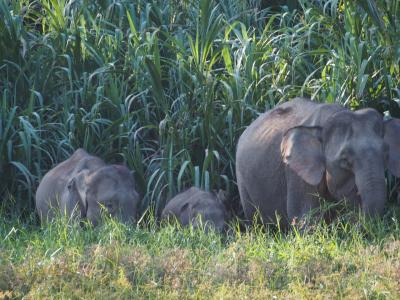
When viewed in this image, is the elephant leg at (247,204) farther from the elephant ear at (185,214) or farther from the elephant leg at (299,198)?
the elephant leg at (299,198)

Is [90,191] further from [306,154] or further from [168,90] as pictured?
[306,154]

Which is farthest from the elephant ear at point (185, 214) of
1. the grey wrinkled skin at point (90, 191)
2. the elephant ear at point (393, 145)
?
the elephant ear at point (393, 145)

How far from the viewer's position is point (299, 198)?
31.9 ft

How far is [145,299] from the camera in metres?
7.45

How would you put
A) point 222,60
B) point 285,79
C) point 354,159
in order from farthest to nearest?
point 222,60 → point 285,79 → point 354,159

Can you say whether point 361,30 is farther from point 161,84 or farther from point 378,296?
point 378,296

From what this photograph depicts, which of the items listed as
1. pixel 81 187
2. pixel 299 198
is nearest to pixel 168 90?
pixel 81 187

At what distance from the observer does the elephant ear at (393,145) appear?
935cm

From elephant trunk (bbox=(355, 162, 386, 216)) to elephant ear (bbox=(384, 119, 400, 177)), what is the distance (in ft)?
1.26

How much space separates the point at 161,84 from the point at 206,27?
2.19 feet

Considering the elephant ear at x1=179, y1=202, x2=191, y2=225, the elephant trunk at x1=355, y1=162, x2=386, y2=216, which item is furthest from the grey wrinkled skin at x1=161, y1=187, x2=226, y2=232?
the elephant trunk at x1=355, y1=162, x2=386, y2=216

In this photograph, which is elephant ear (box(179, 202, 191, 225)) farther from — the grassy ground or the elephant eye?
the elephant eye

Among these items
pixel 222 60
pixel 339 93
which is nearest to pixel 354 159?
pixel 339 93

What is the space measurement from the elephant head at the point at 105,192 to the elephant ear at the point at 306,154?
155cm
